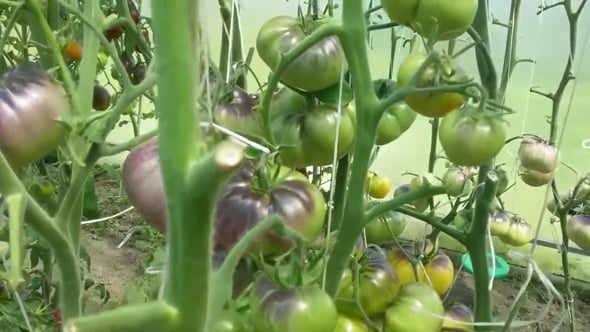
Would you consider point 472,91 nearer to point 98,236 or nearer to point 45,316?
point 45,316

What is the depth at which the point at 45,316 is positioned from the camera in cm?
75

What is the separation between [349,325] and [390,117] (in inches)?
8.4

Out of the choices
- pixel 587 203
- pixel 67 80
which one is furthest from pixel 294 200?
pixel 587 203

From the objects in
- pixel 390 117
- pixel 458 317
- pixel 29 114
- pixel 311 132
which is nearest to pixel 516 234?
pixel 458 317

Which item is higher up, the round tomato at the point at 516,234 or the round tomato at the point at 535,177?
the round tomato at the point at 535,177

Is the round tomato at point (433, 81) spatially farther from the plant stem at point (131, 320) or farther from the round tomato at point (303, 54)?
the plant stem at point (131, 320)

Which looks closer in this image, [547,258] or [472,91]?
[472,91]

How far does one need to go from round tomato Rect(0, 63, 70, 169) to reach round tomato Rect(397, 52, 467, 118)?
266 millimetres

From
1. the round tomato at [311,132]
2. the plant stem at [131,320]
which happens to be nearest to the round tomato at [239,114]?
the round tomato at [311,132]

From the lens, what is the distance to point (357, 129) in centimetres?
51

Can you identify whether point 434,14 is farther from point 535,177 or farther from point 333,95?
point 535,177

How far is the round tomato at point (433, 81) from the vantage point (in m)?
0.55

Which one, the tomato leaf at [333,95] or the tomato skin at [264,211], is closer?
the tomato skin at [264,211]

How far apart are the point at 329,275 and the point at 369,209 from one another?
67 mm
